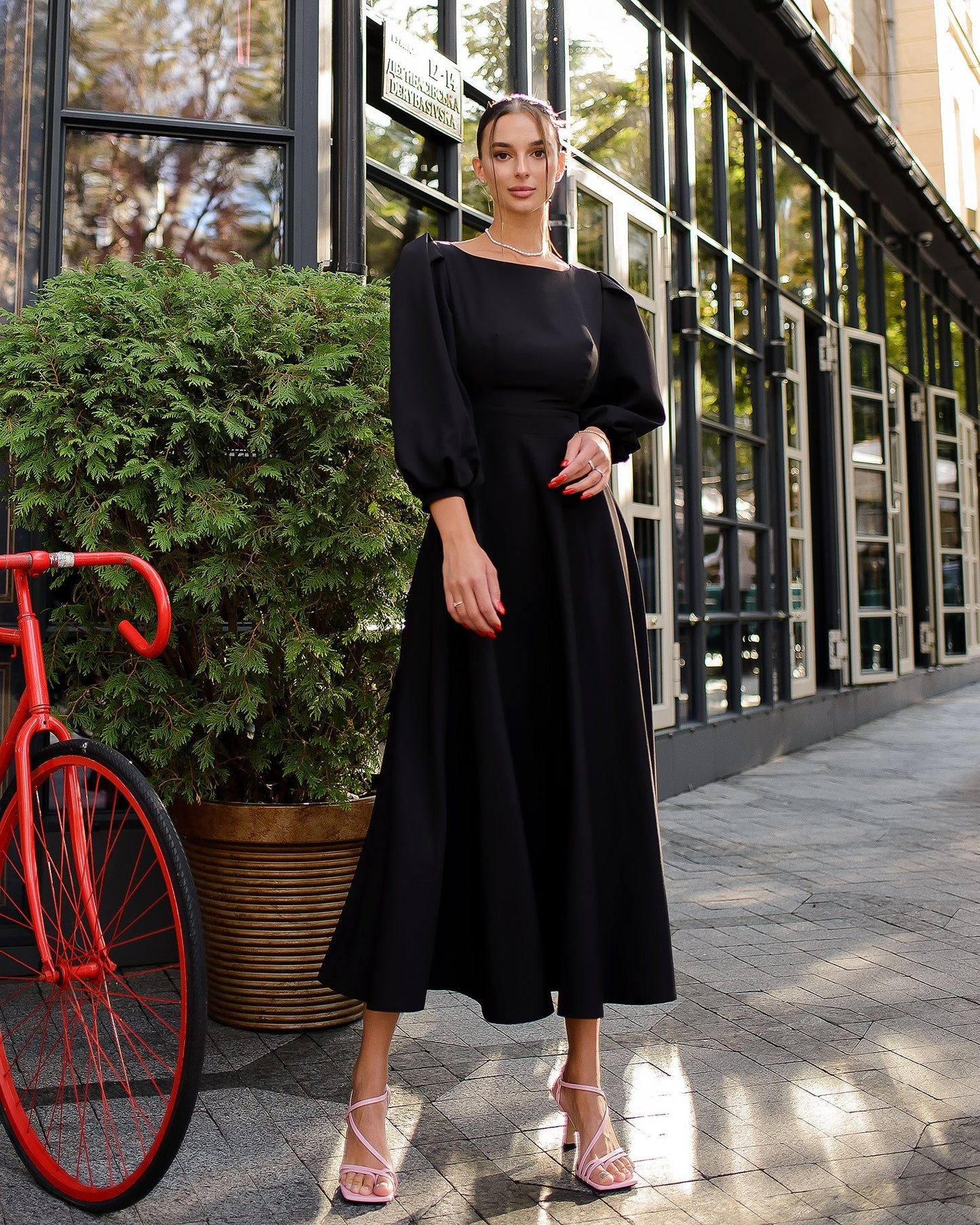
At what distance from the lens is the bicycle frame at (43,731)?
1.93m

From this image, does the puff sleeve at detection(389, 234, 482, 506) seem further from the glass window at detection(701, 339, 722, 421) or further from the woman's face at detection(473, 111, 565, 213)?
the glass window at detection(701, 339, 722, 421)

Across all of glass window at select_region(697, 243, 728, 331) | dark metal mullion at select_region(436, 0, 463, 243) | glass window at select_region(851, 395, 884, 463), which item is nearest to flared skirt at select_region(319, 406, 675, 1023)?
dark metal mullion at select_region(436, 0, 463, 243)

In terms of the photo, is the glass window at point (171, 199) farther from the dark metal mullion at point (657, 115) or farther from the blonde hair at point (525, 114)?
the dark metal mullion at point (657, 115)

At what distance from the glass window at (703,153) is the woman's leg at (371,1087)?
633 centimetres

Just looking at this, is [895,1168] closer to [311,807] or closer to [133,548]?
[311,807]

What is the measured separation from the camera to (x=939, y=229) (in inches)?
501

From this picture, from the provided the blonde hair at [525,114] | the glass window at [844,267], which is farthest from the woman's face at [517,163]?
the glass window at [844,267]

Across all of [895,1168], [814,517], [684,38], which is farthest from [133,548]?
[814,517]

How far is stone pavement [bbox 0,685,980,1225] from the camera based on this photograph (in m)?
→ 2.02

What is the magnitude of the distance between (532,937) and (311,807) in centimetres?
84

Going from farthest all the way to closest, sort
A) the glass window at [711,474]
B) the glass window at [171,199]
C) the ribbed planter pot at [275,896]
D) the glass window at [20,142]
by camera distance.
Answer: the glass window at [711,474]
the glass window at [171,199]
the glass window at [20,142]
the ribbed planter pot at [275,896]

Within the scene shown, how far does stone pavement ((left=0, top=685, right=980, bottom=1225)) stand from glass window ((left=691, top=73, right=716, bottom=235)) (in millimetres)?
4829

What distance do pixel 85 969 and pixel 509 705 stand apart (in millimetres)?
835

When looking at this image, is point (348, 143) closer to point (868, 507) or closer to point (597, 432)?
point (597, 432)
